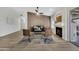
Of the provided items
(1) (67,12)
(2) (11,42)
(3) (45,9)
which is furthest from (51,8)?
(2) (11,42)

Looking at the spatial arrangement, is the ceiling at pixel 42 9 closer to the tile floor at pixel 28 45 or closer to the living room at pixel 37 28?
the living room at pixel 37 28

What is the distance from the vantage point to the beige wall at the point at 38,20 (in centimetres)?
261

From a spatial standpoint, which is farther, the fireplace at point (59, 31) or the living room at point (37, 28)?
the fireplace at point (59, 31)

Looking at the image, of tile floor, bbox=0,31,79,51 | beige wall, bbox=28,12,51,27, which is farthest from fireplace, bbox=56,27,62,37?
beige wall, bbox=28,12,51,27

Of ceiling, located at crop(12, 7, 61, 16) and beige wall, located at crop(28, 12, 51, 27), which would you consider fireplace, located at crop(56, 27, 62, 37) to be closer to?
beige wall, located at crop(28, 12, 51, 27)

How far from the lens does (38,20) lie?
2.66 m

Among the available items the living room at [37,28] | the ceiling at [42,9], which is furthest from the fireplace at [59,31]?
the ceiling at [42,9]

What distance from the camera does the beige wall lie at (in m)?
2.61

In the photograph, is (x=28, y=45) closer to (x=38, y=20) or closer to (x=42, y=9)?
(x=38, y=20)

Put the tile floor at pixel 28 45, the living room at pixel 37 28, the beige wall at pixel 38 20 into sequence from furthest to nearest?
the beige wall at pixel 38 20, the living room at pixel 37 28, the tile floor at pixel 28 45
